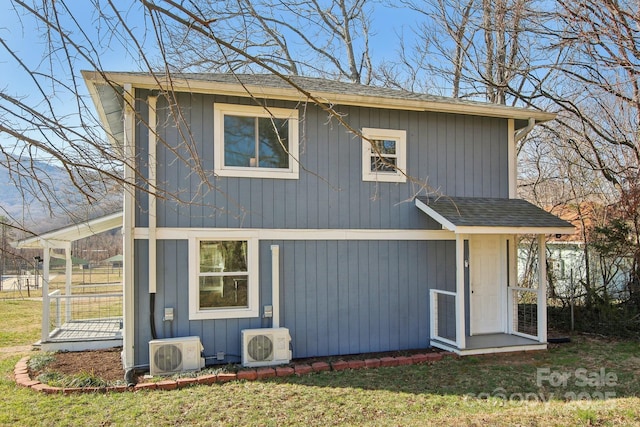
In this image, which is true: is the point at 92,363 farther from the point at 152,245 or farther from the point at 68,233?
the point at 68,233

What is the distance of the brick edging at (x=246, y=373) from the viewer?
6.03 metres

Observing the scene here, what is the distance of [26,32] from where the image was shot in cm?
326

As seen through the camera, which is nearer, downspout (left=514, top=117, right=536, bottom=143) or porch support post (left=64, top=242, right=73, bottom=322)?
downspout (left=514, top=117, right=536, bottom=143)

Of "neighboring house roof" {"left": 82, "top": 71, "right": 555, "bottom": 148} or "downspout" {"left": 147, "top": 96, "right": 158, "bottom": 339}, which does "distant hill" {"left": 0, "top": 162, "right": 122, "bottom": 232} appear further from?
"downspout" {"left": 147, "top": 96, "right": 158, "bottom": 339}

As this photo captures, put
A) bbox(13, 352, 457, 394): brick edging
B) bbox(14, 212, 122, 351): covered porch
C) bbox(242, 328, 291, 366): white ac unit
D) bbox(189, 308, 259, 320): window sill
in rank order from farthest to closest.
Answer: bbox(14, 212, 122, 351): covered porch, bbox(189, 308, 259, 320): window sill, bbox(242, 328, 291, 366): white ac unit, bbox(13, 352, 457, 394): brick edging

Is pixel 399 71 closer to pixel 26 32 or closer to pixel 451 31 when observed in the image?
pixel 451 31

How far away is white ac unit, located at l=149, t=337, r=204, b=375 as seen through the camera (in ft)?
21.4

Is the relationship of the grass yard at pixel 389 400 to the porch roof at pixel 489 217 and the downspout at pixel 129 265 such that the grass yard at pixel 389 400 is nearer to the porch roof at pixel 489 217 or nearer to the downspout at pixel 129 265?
the downspout at pixel 129 265

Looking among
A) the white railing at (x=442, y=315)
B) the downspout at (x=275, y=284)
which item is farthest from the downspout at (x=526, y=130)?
the downspout at (x=275, y=284)

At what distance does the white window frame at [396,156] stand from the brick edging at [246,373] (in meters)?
2.89

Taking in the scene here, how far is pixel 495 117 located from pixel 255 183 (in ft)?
15.3

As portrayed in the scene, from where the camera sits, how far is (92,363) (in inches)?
290

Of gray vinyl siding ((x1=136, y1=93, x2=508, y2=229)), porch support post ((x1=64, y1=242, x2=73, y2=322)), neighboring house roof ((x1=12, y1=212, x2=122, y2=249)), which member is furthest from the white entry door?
porch support post ((x1=64, y1=242, x2=73, y2=322))

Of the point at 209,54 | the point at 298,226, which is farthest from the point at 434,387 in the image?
the point at 209,54
